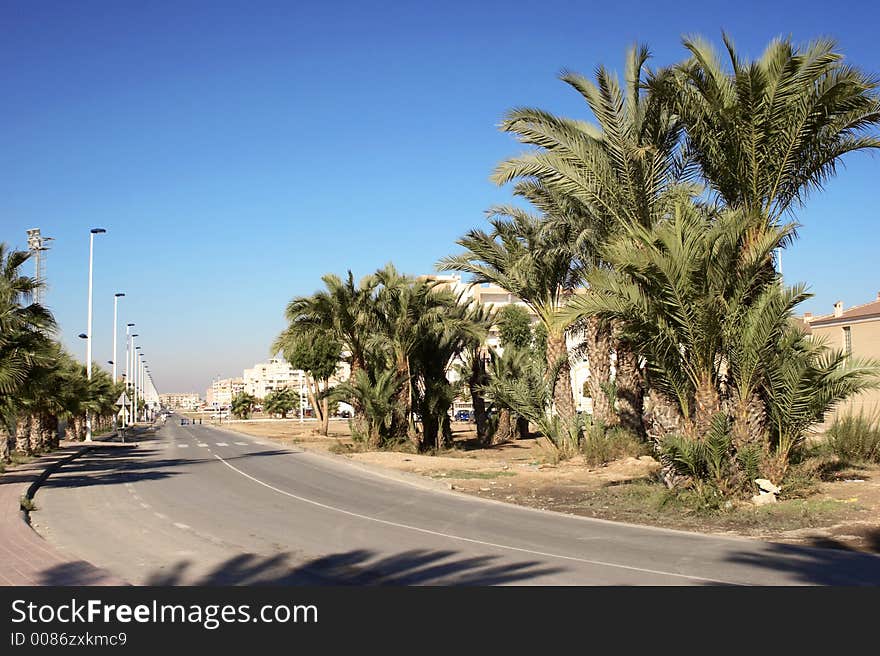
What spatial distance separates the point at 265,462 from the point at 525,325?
50115 mm

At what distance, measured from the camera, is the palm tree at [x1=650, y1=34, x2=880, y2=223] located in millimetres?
14203

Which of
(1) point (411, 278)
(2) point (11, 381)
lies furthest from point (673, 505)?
(1) point (411, 278)

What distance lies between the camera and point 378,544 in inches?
440

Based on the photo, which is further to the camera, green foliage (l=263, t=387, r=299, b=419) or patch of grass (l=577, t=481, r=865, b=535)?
green foliage (l=263, t=387, r=299, b=419)

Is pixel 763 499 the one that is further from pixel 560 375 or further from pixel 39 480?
pixel 39 480

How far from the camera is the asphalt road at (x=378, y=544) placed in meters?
8.83

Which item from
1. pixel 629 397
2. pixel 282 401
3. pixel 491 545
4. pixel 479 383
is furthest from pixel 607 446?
pixel 282 401

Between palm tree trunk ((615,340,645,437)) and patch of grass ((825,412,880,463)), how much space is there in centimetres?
651

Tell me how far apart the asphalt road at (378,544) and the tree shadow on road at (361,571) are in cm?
2

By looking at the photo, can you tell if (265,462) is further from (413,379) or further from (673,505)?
(673,505)

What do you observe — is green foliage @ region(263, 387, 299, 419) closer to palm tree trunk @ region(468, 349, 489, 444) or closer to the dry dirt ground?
palm tree trunk @ region(468, 349, 489, 444)

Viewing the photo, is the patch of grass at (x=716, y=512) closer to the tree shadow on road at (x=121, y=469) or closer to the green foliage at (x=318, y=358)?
the tree shadow on road at (x=121, y=469)

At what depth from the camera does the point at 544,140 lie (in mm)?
16969

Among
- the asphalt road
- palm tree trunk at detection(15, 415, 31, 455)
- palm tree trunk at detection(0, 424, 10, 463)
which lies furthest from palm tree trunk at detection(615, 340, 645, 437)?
palm tree trunk at detection(15, 415, 31, 455)
